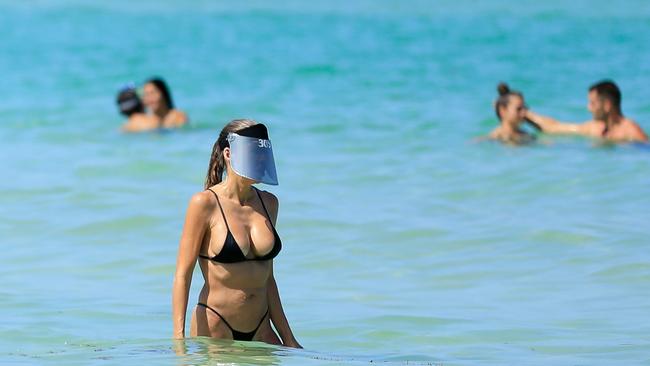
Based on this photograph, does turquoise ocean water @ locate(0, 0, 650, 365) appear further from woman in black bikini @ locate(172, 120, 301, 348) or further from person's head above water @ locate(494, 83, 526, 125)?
person's head above water @ locate(494, 83, 526, 125)

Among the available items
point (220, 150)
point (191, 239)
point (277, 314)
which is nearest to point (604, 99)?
point (277, 314)

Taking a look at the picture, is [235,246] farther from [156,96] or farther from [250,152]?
[156,96]

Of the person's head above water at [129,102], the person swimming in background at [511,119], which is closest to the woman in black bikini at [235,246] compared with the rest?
the person swimming in background at [511,119]

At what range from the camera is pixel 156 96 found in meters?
15.4

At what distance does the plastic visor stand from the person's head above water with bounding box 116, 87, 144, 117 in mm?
10305

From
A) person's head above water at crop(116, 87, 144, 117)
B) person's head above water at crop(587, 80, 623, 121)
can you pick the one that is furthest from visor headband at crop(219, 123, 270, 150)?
person's head above water at crop(116, 87, 144, 117)

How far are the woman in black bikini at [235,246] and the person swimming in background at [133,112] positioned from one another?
9.91 m

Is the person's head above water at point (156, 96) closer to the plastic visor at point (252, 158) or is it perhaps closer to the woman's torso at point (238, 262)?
the woman's torso at point (238, 262)

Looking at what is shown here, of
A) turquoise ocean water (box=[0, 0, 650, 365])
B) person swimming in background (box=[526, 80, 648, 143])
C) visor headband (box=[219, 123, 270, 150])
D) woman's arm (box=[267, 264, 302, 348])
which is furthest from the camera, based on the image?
person swimming in background (box=[526, 80, 648, 143])

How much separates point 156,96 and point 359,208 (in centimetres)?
541

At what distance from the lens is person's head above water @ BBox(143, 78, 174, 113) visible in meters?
15.3

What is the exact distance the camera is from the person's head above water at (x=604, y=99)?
1355 cm

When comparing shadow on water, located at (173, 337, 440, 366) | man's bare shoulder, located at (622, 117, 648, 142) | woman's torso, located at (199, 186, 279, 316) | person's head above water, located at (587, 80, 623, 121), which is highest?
person's head above water, located at (587, 80, 623, 121)

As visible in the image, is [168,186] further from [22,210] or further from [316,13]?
[316,13]
